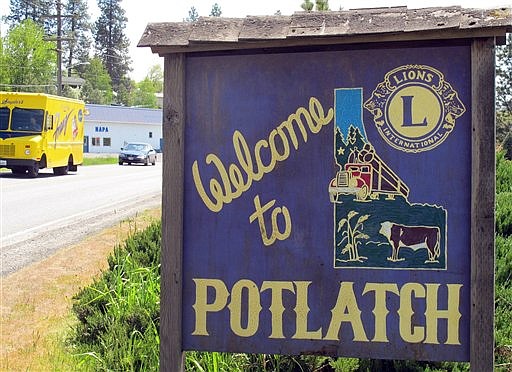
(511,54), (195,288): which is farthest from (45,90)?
(195,288)

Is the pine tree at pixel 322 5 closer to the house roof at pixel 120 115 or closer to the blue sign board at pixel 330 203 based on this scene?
the blue sign board at pixel 330 203

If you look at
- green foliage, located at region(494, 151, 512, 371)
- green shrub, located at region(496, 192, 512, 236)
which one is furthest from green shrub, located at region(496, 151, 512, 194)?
green shrub, located at region(496, 192, 512, 236)

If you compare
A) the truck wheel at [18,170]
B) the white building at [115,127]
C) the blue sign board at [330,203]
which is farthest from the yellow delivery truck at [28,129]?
the white building at [115,127]

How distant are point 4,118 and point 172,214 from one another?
23281mm

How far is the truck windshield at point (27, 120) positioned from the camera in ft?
81.3

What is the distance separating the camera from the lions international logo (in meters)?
3.08

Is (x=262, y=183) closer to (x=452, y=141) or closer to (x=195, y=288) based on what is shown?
(x=195, y=288)

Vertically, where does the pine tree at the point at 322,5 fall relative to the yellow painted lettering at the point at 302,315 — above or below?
above

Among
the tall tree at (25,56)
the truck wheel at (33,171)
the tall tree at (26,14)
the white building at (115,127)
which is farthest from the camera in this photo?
the tall tree at (26,14)

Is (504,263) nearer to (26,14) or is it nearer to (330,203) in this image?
(330,203)

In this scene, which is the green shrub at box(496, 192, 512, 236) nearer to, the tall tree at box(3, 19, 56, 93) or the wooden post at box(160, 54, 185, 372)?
the wooden post at box(160, 54, 185, 372)

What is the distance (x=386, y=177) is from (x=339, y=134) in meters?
0.28

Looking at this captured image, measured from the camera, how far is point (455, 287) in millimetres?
3074

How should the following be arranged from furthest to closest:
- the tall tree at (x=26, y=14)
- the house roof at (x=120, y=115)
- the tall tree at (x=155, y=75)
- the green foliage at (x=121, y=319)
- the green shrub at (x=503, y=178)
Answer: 1. the tall tree at (x=155, y=75)
2. the tall tree at (x=26, y=14)
3. the house roof at (x=120, y=115)
4. the green shrub at (x=503, y=178)
5. the green foliage at (x=121, y=319)
